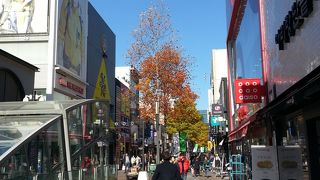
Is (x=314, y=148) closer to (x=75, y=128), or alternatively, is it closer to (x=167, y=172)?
(x=167, y=172)

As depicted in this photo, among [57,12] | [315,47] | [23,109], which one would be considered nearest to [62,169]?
[23,109]

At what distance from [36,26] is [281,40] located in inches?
1029

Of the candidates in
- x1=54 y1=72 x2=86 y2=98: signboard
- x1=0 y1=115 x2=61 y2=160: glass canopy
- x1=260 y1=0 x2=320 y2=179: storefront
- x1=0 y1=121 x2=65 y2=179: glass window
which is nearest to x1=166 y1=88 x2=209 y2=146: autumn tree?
x1=54 y1=72 x2=86 y2=98: signboard

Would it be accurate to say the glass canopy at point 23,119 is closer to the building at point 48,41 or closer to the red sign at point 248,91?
the red sign at point 248,91

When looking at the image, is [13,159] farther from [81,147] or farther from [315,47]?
[315,47]

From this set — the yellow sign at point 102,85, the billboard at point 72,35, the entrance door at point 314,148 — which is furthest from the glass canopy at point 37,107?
the yellow sign at point 102,85

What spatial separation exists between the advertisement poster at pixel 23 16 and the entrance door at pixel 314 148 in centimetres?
2666

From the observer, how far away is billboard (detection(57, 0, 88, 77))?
36406 millimetres

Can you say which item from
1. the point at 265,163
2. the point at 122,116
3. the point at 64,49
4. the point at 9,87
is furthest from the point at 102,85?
the point at 265,163

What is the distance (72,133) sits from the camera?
1127 cm

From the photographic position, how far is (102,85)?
5200cm

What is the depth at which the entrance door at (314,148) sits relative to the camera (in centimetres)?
1211

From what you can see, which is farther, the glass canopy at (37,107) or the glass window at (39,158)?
the glass canopy at (37,107)

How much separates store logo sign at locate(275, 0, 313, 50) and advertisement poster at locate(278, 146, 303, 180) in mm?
2838
